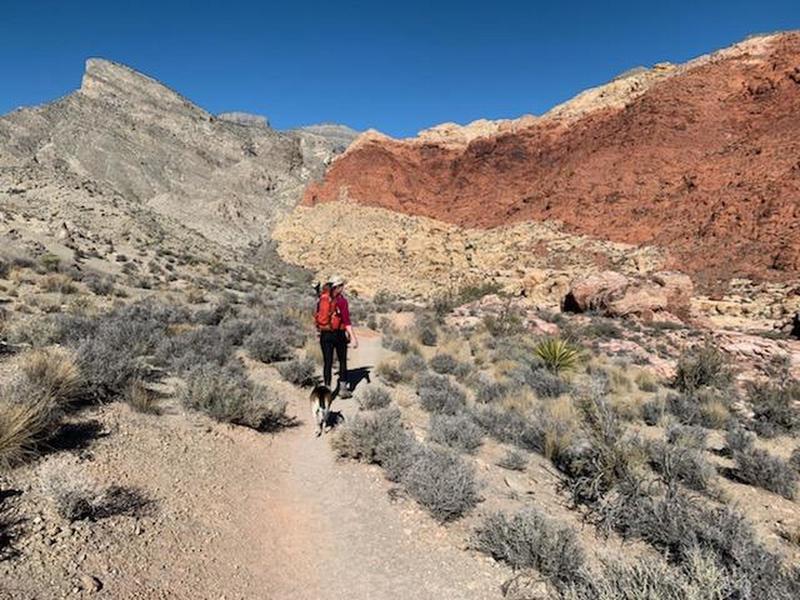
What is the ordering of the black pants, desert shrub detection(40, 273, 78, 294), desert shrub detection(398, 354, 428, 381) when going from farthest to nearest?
desert shrub detection(40, 273, 78, 294) < desert shrub detection(398, 354, 428, 381) < the black pants

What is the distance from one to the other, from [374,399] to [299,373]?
164cm

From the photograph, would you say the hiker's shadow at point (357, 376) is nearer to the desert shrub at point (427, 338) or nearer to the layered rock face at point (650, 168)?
the desert shrub at point (427, 338)

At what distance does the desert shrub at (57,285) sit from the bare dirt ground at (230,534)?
30.0ft

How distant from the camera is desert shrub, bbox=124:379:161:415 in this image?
551cm

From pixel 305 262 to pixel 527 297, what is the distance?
60.1 feet

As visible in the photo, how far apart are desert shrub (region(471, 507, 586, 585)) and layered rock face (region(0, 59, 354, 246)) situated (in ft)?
118

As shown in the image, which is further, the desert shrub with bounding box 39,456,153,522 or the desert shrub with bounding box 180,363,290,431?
the desert shrub with bounding box 180,363,290,431

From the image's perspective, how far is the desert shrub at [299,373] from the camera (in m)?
8.32

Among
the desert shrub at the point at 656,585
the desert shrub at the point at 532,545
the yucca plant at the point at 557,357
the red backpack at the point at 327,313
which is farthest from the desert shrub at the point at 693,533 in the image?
the yucca plant at the point at 557,357

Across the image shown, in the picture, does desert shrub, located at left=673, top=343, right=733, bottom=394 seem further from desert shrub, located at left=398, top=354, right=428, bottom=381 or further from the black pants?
the black pants

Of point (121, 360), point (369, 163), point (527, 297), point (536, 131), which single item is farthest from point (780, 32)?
point (121, 360)

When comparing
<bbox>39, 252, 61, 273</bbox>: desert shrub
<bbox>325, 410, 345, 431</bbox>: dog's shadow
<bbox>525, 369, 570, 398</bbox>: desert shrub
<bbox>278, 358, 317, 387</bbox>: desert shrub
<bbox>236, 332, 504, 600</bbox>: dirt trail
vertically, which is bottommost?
<bbox>525, 369, 570, 398</bbox>: desert shrub

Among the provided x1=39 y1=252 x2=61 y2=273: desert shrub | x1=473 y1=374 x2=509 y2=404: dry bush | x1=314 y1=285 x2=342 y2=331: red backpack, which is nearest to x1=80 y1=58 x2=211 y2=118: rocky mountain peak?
x1=39 y1=252 x2=61 y2=273: desert shrub

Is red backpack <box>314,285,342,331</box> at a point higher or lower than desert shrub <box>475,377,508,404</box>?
higher
